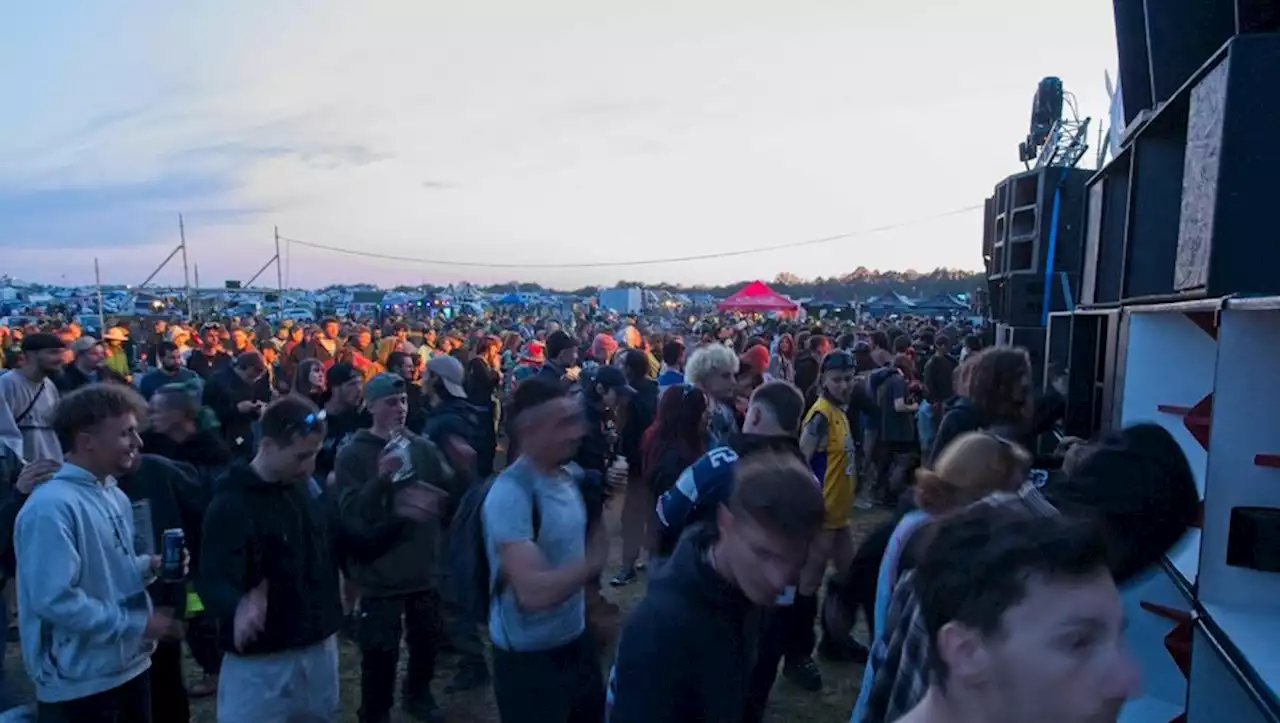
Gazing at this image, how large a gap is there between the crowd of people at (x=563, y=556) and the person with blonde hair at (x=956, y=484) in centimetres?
1

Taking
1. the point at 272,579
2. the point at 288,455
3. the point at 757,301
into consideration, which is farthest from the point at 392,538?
the point at 757,301

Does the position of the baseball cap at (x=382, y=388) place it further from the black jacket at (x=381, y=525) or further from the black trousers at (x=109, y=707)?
the black trousers at (x=109, y=707)

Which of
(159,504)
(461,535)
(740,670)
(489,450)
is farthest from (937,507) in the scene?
(489,450)

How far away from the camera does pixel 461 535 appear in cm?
304

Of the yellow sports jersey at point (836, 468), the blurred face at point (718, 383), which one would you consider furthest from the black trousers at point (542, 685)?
the yellow sports jersey at point (836, 468)

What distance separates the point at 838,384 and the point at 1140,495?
9.44ft

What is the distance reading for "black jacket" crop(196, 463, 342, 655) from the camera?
2.88 meters

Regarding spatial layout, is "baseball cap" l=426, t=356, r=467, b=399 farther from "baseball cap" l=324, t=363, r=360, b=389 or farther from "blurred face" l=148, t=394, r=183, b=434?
"blurred face" l=148, t=394, r=183, b=434

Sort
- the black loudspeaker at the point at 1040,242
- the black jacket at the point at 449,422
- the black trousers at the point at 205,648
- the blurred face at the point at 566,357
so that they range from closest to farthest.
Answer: the black trousers at the point at 205,648
the black jacket at the point at 449,422
the black loudspeaker at the point at 1040,242
the blurred face at the point at 566,357

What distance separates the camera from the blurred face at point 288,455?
2990 mm

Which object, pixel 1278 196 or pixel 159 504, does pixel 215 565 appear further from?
pixel 1278 196

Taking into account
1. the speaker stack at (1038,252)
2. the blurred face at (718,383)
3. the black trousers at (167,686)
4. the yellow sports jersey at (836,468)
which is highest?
the speaker stack at (1038,252)

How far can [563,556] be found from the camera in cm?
298

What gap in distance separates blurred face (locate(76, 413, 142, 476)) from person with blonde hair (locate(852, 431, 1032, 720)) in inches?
112
